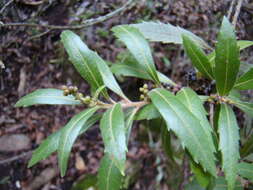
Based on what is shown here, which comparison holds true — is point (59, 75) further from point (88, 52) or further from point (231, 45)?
point (231, 45)

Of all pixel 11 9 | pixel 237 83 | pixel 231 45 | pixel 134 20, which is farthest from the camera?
pixel 134 20

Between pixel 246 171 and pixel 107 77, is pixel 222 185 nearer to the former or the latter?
pixel 246 171

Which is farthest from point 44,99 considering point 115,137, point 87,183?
point 87,183

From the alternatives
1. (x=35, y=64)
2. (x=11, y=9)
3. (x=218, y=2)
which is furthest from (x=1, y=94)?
(x=218, y=2)

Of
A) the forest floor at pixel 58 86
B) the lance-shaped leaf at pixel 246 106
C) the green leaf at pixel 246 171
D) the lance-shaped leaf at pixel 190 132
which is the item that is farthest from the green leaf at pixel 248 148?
the forest floor at pixel 58 86

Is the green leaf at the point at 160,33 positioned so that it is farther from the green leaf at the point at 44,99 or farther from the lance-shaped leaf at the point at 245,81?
the green leaf at the point at 44,99

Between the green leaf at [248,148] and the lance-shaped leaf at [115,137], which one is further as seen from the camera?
the green leaf at [248,148]
